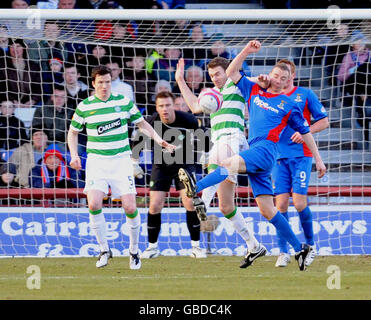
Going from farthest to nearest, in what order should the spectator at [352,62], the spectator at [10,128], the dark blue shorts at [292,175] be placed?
the spectator at [352,62] → the spectator at [10,128] → the dark blue shorts at [292,175]

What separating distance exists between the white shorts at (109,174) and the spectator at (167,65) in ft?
11.9

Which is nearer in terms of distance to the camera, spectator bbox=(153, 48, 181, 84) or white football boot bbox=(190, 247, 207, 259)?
white football boot bbox=(190, 247, 207, 259)

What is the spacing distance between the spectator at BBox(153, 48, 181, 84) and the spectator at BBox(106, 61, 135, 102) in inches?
19.3

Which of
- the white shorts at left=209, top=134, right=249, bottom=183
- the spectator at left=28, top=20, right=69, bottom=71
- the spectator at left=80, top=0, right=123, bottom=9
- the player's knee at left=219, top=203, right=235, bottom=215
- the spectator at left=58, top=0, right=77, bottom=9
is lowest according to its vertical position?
the player's knee at left=219, top=203, right=235, bottom=215

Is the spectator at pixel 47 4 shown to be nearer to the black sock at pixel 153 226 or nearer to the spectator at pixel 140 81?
the spectator at pixel 140 81

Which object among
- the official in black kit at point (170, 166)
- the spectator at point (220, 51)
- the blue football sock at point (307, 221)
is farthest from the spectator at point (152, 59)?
the blue football sock at point (307, 221)

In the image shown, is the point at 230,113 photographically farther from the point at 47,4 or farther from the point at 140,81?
the point at 47,4

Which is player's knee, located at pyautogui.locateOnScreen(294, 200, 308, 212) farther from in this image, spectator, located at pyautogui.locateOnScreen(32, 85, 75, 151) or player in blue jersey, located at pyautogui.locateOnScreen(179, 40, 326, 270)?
spectator, located at pyautogui.locateOnScreen(32, 85, 75, 151)

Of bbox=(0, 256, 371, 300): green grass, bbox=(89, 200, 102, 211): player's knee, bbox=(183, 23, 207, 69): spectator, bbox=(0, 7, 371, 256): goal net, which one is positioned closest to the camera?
bbox=(0, 256, 371, 300): green grass

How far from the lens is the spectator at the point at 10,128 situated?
1209cm

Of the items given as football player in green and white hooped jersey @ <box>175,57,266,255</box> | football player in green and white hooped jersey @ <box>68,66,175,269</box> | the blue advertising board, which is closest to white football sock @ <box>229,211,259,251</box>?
football player in green and white hooped jersey @ <box>175,57,266,255</box>

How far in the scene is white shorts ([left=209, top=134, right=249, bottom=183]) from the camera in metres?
9.19

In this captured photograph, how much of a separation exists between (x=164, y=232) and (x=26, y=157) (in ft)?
7.28

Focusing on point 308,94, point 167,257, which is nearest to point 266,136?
point 308,94
